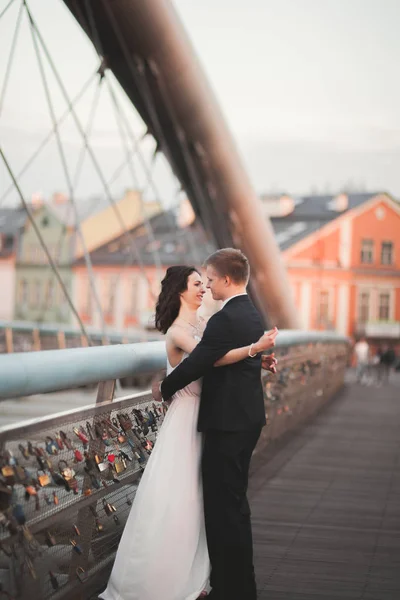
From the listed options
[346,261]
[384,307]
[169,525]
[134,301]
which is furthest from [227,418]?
[384,307]

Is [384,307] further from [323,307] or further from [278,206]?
[278,206]

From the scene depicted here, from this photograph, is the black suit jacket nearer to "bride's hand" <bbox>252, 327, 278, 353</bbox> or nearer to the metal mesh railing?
"bride's hand" <bbox>252, 327, 278, 353</bbox>

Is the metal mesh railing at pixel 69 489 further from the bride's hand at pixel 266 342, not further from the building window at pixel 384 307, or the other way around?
the building window at pixel 384 307

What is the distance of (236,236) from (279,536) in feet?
40.7

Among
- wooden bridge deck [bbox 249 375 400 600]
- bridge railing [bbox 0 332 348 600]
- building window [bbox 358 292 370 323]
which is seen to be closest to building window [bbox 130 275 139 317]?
building window [bbox 358 292 370 323]

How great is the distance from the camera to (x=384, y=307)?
68.6 metres

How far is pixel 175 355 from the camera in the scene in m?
4.50

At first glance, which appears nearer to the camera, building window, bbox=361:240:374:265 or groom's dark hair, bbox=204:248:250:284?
groom's dark hair, bbox=204:248:250:284

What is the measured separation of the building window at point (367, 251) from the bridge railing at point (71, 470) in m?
63.7

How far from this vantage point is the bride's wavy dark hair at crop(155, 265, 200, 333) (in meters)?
4.57

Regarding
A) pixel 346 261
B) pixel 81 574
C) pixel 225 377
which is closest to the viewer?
pixel 81 574

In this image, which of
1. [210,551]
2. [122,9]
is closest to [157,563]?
[210,551]

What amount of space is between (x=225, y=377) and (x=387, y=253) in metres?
65.7

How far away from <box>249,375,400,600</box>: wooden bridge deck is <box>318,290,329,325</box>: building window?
178ft
